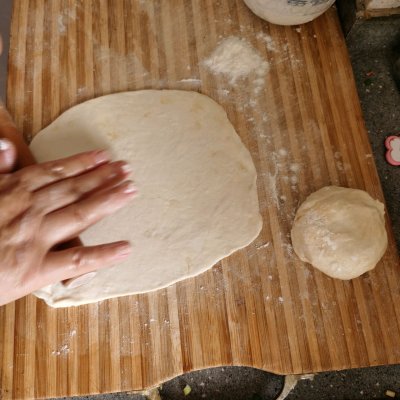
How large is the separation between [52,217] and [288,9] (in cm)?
101

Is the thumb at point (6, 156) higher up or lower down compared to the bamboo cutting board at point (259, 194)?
higher up

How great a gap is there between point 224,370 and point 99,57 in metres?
1.20

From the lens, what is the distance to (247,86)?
56.3 inches

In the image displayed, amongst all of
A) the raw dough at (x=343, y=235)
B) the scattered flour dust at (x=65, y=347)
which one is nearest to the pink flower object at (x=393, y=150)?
the raw dough at (x=343, y=235)

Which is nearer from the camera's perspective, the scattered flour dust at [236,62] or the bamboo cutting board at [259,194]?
the bamboo cutting board at [259,194]

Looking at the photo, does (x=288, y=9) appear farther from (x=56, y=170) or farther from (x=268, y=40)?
(x=56, y=170)

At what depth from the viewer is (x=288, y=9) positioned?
139 cm

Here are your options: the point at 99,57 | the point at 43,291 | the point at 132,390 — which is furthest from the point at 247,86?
the point at 132,390

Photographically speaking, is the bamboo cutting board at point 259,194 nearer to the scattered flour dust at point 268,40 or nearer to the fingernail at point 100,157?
the scattered flour dust at point 268,40

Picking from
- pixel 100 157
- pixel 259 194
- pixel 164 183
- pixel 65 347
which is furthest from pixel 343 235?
pixel 65 347

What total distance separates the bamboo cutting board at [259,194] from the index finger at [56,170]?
1.33 feet

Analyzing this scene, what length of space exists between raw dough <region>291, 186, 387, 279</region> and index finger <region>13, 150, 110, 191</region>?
61cm

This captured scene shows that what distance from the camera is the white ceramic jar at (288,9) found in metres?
1.36

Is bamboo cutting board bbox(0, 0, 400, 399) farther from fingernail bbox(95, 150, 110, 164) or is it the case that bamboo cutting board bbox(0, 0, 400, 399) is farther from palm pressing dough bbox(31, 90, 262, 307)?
fingernail bbox(95, 150, 110, 164)
